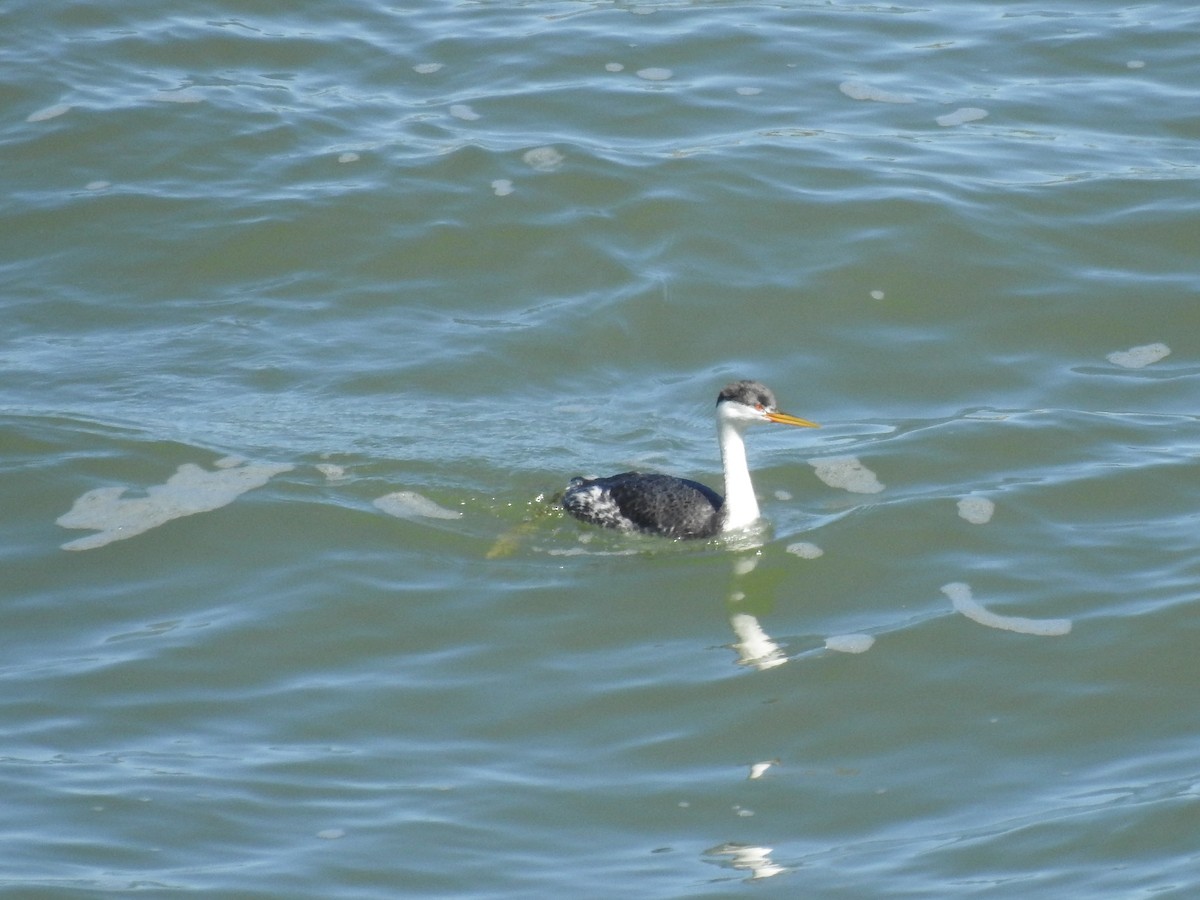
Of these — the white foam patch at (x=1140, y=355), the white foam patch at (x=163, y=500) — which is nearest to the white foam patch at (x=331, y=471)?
the white foam patch at (x=163, y=500)

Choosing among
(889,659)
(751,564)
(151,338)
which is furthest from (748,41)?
(889,659)

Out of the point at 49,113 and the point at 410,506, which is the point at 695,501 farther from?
the point at 49,113

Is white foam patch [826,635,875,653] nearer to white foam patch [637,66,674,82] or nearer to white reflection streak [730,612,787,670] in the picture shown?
white reflection streak [730,612,787,670]

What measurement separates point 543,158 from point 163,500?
585 cm

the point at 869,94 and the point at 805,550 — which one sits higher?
the point at 869,94

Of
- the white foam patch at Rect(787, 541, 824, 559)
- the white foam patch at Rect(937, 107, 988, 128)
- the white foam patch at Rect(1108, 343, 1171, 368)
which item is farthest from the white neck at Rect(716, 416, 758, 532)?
the white foam patch at Rect(937, 107, 988, 128)

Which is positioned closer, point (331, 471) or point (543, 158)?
point (331, 471)

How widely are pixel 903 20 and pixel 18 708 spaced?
1321cm

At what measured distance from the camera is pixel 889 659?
9516 millimetres

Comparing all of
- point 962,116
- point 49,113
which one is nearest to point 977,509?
point 962,116

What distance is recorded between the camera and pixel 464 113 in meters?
16.8

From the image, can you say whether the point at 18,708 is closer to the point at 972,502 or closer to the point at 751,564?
the point at 751,564

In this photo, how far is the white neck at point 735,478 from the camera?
10.8m

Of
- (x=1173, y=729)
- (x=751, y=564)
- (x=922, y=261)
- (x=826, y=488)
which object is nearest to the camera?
(x=1173, y=729)
